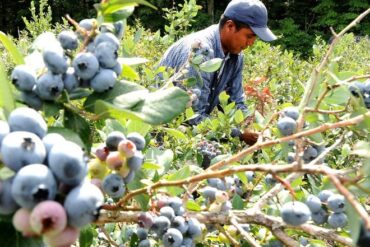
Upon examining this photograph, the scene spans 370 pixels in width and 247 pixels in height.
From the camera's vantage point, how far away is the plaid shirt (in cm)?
267

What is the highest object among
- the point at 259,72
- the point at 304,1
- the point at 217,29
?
the point at 217,29

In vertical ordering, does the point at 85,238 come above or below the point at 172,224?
below

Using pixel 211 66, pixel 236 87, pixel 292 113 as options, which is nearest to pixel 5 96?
pixel 292 113

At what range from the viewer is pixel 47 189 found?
0.49m

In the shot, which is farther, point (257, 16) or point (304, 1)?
point (304, 1)

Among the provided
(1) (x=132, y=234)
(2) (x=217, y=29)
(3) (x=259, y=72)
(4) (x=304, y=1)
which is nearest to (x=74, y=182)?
(1) (x=132, y=234)

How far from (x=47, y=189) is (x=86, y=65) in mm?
232

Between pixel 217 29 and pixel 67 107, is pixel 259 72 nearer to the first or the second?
pixel 217 29

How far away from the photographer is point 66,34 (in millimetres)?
742

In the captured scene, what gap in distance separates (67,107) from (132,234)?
0.44 metres

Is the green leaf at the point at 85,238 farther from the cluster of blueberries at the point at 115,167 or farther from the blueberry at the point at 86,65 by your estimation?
the blueberry at the point at 86,65

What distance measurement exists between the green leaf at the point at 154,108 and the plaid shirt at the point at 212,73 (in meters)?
1.80

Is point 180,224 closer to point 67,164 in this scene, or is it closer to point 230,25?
point 67,164

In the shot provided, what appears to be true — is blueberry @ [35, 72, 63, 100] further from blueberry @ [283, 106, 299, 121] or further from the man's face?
the man's face
